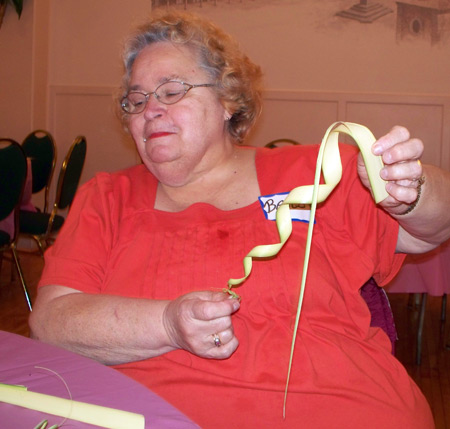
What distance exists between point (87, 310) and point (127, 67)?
789 mm

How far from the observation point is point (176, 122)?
4.62ft

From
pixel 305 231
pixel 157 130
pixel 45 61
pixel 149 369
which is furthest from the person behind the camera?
pixel 45 61

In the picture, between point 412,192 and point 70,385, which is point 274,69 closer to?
point 412,192

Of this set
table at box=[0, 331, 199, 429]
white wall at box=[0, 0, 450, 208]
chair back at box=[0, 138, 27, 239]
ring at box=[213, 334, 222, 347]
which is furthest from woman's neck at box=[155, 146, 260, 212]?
white wall at box=[0, 0, 450, 208]

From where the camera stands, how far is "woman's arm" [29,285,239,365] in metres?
0.98

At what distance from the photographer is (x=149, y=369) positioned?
117cm

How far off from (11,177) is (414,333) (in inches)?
106

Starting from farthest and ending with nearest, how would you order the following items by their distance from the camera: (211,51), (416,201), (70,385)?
(211,51)
(416,201)
(70,385)

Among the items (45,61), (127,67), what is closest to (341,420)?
(127,67)

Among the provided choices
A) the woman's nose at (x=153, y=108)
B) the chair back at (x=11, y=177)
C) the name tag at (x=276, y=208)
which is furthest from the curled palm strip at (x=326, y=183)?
the chair back at (x=11, y=177)

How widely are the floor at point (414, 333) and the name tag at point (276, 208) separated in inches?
58.0

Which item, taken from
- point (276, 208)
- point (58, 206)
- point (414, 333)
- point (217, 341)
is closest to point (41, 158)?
point (58, 206)

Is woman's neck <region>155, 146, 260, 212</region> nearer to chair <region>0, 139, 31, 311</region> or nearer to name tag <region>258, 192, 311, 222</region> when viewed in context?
name tag <region>258, 192, 311, 222</region>

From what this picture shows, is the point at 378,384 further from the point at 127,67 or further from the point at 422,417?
the point at 127,67
